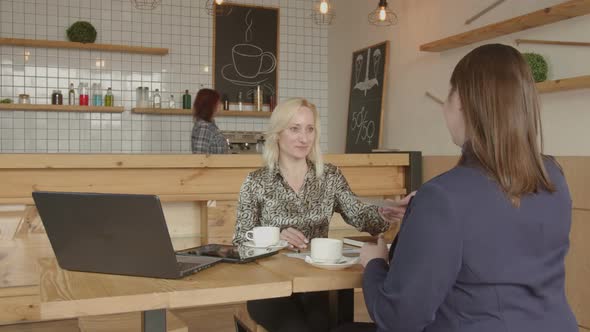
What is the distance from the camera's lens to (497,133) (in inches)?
47.3

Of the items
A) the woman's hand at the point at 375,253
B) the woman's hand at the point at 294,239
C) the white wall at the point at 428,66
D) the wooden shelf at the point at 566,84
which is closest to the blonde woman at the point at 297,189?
the woman's hand at the point at 294,239

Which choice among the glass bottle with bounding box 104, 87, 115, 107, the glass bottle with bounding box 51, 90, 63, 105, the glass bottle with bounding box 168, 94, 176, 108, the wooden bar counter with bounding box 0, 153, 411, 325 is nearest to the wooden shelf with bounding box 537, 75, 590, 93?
the wooden bar counter with bounding box 0, 153, 411, 325

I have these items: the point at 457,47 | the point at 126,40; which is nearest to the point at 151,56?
the point at 126,40

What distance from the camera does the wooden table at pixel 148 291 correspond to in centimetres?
121

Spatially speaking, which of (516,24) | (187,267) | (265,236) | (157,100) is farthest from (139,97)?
(187,267)

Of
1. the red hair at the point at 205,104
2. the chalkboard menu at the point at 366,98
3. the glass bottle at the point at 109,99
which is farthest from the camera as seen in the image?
the glass bottle at the point at 109,99

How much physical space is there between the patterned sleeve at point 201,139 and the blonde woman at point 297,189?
7.58 ft

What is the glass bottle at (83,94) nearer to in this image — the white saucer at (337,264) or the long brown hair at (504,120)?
the white saucer at (337,264)

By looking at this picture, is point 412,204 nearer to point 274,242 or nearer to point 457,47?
point 274,242

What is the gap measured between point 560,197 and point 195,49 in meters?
5.13

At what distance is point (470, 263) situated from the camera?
116 cm

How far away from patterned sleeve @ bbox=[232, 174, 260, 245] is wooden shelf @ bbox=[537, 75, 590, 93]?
1.86 meters

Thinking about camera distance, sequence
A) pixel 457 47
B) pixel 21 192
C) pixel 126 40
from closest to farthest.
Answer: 1. pixel 21 192
2. pixel 457 47
3. pixel 126 40

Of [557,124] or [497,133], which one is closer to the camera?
[497,133]
